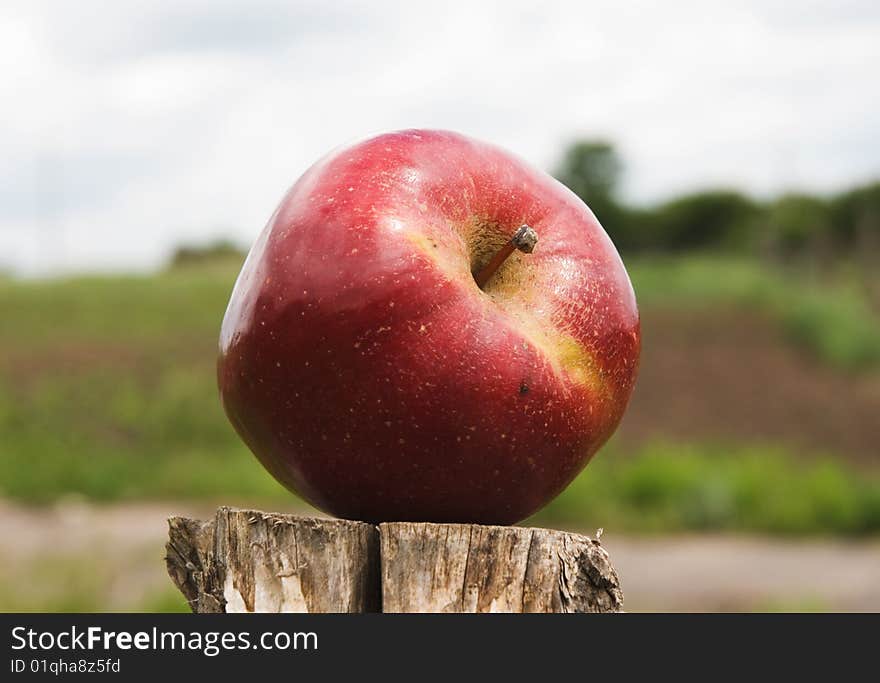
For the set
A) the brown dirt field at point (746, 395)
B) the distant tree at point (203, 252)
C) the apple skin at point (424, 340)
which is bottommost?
the apple skin at point (424, 340)

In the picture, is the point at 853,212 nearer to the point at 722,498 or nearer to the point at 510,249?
the point at 722,498

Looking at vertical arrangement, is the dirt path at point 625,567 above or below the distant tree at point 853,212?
below

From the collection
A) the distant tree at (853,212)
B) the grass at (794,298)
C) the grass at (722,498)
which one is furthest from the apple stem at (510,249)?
the distant tree at (853,212)

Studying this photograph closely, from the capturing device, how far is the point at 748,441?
13188 mm

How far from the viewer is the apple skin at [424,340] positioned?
6.33 ft

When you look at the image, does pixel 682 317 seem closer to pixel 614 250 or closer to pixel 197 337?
pixel 197 337

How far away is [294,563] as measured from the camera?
1970mm

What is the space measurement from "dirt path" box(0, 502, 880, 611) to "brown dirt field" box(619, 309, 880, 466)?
9.17 ft

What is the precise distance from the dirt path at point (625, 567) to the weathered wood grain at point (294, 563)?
556 cm

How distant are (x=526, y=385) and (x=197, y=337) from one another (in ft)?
51.6

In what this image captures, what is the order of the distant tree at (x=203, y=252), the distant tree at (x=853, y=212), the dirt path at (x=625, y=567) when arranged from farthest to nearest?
1. the distant tree at (x=203, y=252)
2. the distant tree at (x=853, y=212)
3. the dirt path at (x=625, y=567)

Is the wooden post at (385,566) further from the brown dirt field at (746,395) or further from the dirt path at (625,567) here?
the brown dirt field at (746,395)

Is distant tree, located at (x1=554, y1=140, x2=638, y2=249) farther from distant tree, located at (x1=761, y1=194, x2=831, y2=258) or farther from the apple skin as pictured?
the apple skin

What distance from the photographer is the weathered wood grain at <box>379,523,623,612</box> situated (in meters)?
1.94
